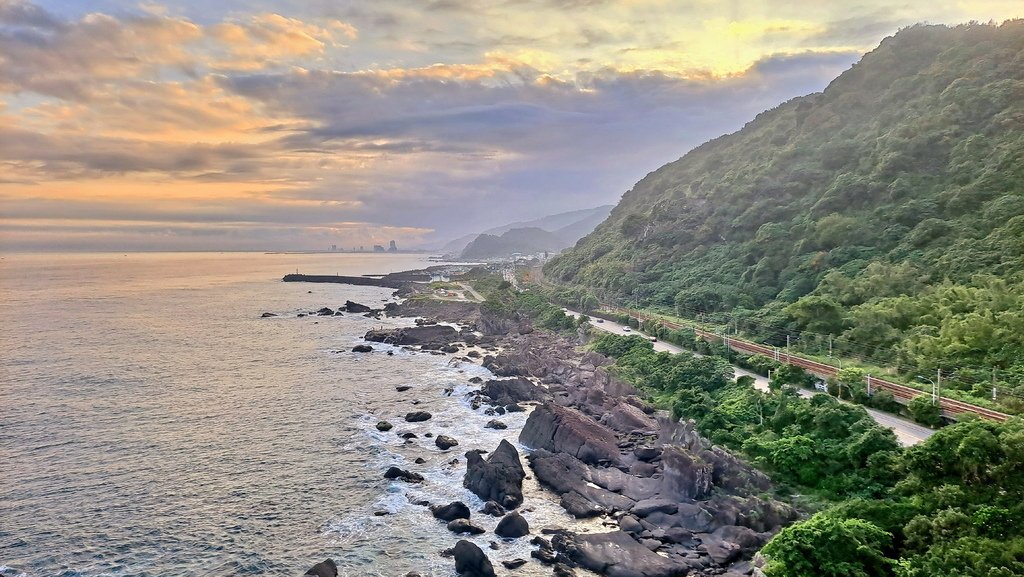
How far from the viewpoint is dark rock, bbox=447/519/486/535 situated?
28.2 m

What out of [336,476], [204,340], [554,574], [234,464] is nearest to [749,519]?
[554,574]

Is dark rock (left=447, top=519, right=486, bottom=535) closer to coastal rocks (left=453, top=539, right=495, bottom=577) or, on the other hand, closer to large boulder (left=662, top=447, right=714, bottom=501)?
coastal rocks (left=453, top=539, right=495, bottom=577)

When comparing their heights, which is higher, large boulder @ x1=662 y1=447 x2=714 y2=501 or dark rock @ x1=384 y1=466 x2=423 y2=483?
large boulder @ x1=662 y1=447 x2=714 y2=501

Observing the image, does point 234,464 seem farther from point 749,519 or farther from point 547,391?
point 749,519

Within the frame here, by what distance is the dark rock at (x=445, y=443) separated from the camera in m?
39.8

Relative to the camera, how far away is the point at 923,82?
8906 cm

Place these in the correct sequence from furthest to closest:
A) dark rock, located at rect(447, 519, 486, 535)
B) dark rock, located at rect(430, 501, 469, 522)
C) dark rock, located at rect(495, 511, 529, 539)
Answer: dark rock, located at rect(430, 501, 469, 522) → dark rock, located at rect(447, 519, 486, 535) → dark rock, located at rect(495, 511, 529, 539)

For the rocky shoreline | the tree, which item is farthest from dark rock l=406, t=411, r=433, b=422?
the tree

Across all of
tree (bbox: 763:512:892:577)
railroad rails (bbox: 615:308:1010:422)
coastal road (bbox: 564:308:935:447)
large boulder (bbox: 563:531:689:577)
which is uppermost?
railroad rails (bbox: 615:308:1010:422)

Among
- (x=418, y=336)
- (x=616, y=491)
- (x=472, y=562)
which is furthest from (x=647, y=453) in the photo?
(x=418, y=336)

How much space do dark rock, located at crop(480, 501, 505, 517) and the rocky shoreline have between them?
5 centimetres

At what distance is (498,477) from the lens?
31938 millimetres

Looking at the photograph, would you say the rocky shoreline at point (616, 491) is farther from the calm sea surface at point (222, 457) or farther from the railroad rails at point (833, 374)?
the railroad rails at point (833, 374)

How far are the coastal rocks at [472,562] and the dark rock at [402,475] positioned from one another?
10.3 meters
